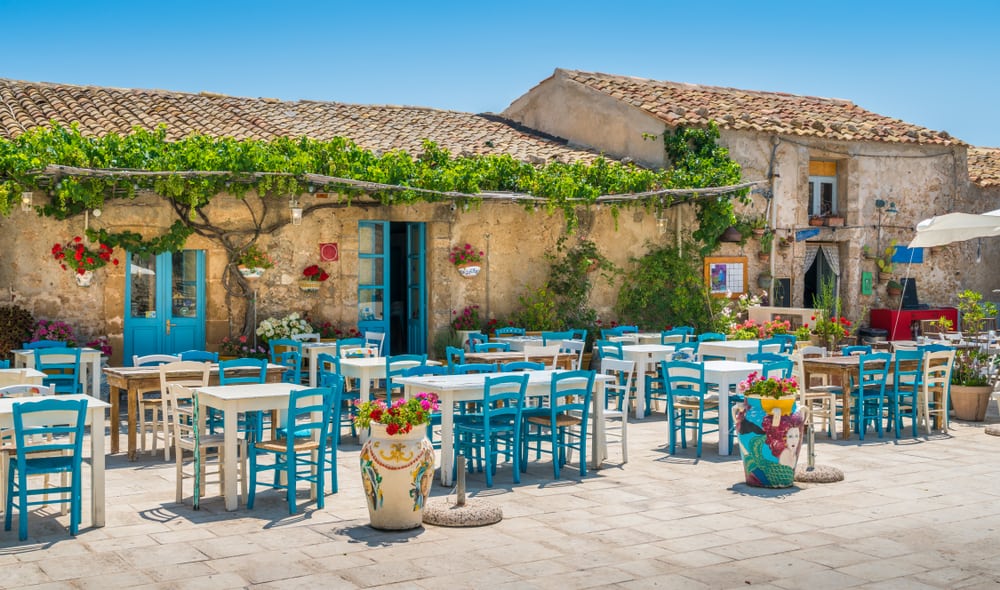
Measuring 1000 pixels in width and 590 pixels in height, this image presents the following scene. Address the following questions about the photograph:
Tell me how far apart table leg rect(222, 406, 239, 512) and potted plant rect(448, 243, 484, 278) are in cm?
884

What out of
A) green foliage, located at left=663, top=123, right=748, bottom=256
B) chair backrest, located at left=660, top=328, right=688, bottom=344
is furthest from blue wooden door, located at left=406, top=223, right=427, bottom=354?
green foliage, located at left=663, top=123, right=748, bottom=256

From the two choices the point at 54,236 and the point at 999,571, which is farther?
the point at 54,236

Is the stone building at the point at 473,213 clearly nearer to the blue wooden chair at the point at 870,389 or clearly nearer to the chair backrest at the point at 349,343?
the chair backrest at the point at 349,343

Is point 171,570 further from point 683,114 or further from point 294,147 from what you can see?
point 683,114

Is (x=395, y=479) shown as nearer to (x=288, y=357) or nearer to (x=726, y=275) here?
(x=288, y=357)

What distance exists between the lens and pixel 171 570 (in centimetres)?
510

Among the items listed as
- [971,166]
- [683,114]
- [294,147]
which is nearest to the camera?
[294,147]

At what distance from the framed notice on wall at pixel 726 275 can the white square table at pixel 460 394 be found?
366 inches

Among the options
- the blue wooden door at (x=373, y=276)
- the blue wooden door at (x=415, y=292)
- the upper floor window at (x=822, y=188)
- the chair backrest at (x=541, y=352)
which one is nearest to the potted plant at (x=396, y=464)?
the chair backrest at (x=541, y=352)

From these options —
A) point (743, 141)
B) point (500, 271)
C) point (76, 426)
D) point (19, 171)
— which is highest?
point (743, 141)

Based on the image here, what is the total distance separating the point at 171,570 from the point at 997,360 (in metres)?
9.53

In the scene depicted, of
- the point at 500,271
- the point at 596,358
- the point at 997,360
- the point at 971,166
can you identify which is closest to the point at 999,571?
the point at 997,360

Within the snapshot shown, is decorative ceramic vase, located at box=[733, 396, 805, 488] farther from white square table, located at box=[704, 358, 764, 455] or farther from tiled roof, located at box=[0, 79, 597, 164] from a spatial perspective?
tiled roof, located at box=[0, 79, 597, 164]

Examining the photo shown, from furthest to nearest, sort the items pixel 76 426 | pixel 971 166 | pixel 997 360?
pixel 971 166 < pixel 997 360 < pixel 76 426
